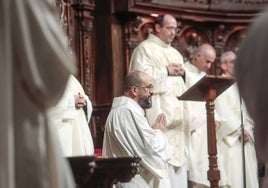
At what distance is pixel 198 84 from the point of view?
8484 millimetres

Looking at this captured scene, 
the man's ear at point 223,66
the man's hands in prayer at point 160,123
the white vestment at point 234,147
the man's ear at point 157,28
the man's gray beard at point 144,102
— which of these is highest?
the man's ear at point 157,28

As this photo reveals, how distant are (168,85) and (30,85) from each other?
262 inches

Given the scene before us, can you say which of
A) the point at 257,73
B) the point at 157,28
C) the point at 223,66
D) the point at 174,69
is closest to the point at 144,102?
the point at 174,69

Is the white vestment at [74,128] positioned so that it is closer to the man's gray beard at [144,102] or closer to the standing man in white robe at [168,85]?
the man's gray beard at [144,102]

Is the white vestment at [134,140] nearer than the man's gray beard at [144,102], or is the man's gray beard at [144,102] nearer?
the white vestment at [134,140]

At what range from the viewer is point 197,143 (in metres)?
10.1

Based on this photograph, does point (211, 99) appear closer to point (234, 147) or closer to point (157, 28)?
point (157, 28)

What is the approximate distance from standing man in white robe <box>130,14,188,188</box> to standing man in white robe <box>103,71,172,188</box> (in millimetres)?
1091

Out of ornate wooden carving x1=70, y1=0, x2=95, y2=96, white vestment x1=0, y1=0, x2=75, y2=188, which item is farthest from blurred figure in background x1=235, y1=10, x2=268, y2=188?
ornate wooden carving x1=70, y1=0, x2=95, y2=96

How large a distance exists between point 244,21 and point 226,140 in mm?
1743

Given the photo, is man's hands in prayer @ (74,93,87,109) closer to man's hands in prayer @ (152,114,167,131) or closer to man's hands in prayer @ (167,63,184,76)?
man's hands in prayer @ (152,114,167,131)

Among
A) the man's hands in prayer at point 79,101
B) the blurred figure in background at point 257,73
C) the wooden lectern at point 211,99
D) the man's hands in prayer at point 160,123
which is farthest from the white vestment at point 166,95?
the blurred figure in background at point 257,73

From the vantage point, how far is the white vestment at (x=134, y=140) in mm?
8016

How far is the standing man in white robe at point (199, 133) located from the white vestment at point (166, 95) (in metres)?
0.13
